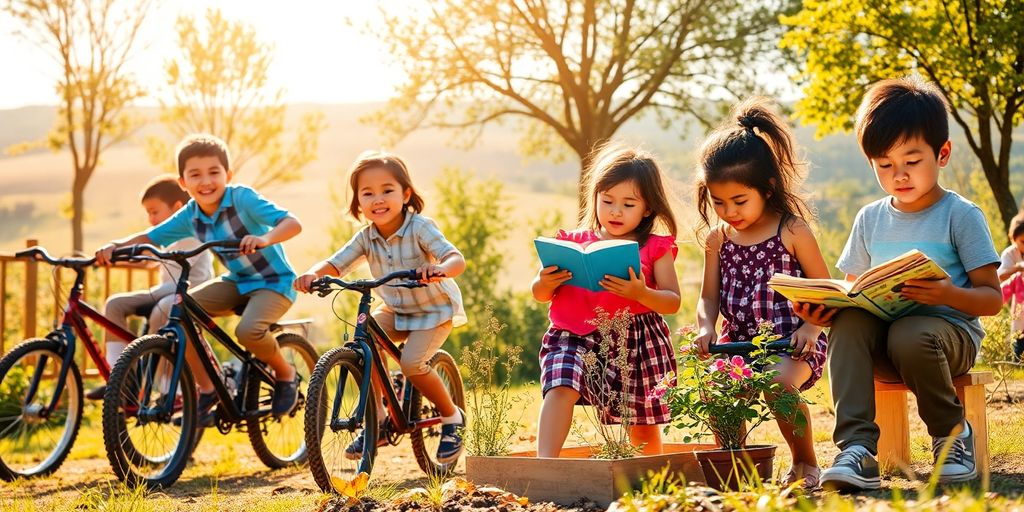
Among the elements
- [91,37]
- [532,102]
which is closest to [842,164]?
[532,102]

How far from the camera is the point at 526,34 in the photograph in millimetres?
19047

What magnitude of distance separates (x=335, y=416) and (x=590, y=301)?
113cm

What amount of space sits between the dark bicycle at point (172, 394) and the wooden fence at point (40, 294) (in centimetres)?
75

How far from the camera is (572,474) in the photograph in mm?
3439

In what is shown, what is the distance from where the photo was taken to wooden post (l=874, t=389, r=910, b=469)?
3770mm

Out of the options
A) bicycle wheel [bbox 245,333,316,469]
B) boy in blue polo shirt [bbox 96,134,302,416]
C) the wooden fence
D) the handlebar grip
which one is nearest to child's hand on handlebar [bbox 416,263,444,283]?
boy in blue polo shirt [bbox 96,134,302,416]

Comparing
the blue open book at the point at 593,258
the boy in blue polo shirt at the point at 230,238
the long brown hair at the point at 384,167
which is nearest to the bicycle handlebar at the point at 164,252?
the boy in blue polo shirt at the point at 230,238

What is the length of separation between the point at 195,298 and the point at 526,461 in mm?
2513

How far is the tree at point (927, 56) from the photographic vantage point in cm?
898

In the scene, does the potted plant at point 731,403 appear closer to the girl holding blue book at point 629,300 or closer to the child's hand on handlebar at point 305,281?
the girl holding blue book at point 629,300

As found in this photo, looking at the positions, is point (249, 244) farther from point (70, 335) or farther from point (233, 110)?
point (233, 110)

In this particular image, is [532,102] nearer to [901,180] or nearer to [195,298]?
[195,298]

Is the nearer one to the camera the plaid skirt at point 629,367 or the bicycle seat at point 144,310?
the plaid skirt at point 629,367

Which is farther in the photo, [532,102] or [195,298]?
[532,102]
